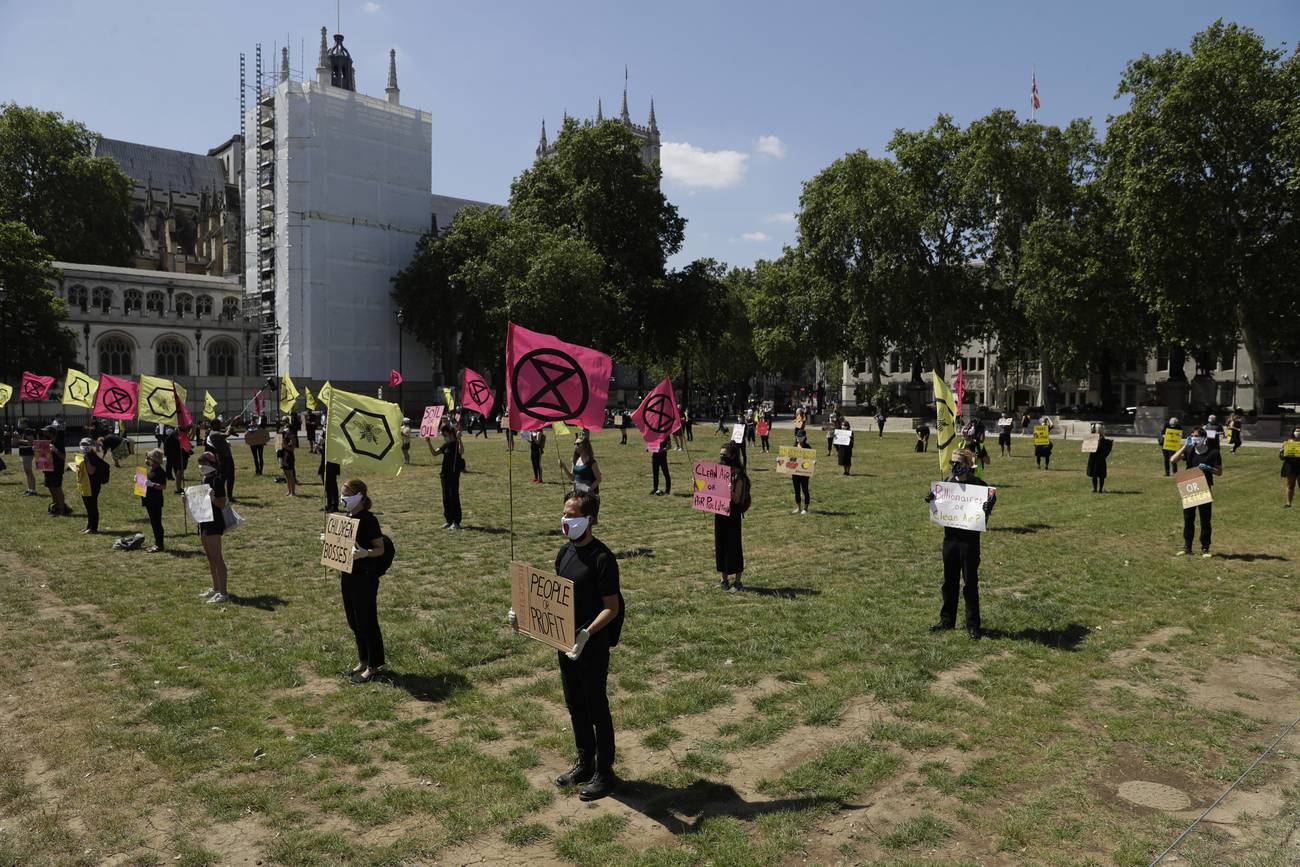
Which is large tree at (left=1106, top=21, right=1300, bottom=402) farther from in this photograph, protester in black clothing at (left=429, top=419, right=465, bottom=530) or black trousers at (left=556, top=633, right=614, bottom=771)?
black trousers at (left=556, top=633, right=614, bottom=771)

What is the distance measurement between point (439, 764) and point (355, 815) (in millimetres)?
912

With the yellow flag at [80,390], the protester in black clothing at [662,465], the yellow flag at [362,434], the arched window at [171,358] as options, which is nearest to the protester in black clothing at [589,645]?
the yellow flag at [362,434]

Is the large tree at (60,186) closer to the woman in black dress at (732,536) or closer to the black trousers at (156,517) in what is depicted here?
the black trousers at (156,517)

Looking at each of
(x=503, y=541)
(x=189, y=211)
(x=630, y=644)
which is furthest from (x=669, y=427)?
(x=189, y=211)

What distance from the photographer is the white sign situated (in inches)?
478

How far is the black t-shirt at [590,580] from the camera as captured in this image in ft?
21.1

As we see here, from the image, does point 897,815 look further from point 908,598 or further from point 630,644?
point 908,598

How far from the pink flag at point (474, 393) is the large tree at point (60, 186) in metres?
57.9

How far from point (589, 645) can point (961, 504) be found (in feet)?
18.4

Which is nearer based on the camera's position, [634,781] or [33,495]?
[634,781]

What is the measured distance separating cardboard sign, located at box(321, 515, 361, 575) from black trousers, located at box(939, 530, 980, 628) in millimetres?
6661

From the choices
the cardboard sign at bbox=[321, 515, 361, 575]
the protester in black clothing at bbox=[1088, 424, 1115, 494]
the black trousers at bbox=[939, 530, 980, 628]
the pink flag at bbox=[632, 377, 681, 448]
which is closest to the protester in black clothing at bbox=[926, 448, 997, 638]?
the black trousers at bbox=[939, 530, 980, 628]

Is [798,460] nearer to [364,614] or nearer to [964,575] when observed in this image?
[964,575]

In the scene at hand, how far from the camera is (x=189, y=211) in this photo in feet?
317
